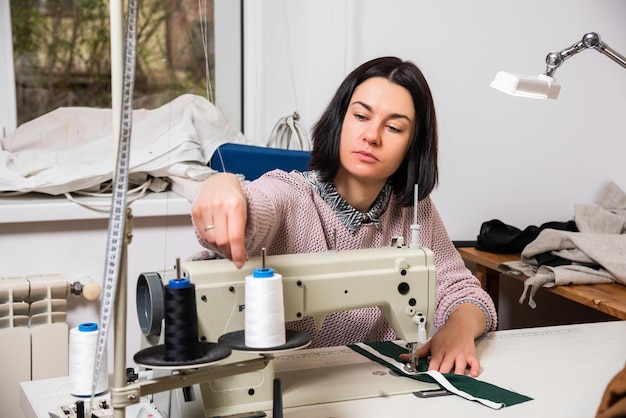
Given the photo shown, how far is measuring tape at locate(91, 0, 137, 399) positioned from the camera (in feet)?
2.95

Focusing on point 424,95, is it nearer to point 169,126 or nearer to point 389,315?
point 389,315

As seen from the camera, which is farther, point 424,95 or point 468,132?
point 468,132

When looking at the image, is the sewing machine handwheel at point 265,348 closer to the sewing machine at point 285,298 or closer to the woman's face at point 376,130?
the sewing machine at point 285,298

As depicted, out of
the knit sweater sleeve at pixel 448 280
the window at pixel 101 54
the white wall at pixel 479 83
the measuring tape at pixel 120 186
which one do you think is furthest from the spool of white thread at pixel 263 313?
the window at pixel 101 54

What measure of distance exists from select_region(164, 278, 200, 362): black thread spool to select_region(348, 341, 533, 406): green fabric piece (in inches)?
21.1

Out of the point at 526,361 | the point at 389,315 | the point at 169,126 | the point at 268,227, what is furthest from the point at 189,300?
the point at 169,126

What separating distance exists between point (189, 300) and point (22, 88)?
76.0 inches

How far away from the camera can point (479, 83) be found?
2.83m

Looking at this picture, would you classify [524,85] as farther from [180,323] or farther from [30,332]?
[30,332]

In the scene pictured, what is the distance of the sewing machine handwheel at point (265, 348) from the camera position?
1.10m

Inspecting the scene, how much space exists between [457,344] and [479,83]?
4.85 feet

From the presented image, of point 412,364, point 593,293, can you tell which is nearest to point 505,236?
point 593,293

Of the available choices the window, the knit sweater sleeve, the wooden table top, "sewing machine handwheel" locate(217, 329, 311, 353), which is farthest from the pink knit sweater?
the window

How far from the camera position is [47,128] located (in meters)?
2.71
